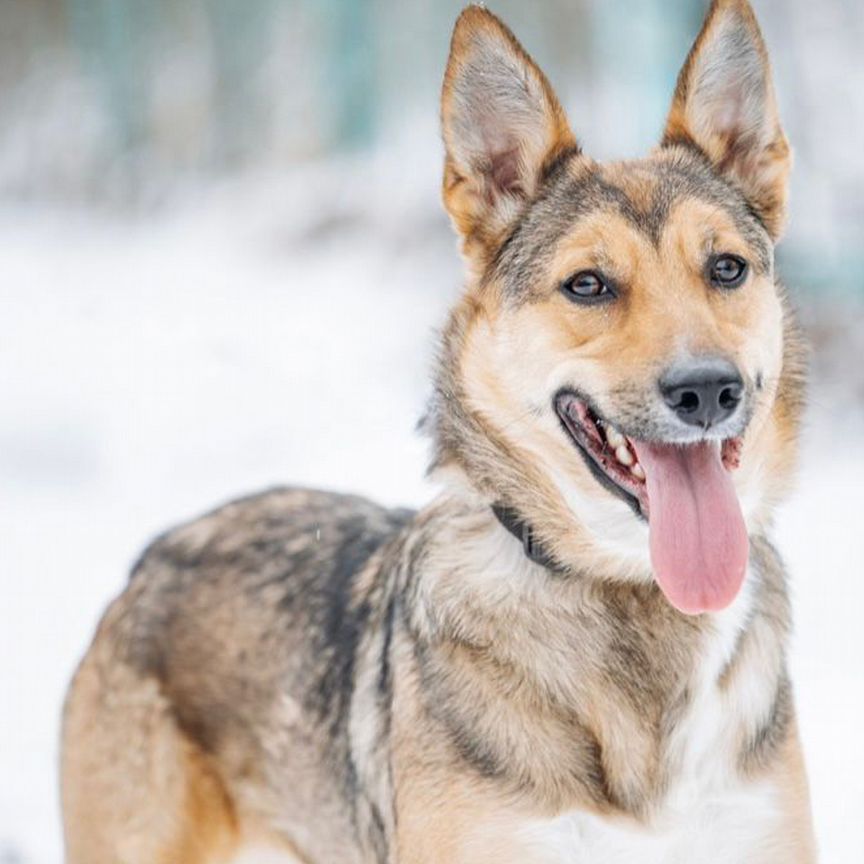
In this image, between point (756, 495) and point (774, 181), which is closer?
point (756, 495)

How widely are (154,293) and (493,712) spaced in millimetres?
11421

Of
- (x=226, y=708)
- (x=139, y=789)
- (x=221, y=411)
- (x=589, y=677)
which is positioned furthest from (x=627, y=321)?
(x=221, y=411)

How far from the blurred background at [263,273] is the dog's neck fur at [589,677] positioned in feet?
1.99

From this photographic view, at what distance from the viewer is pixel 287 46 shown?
61.9ft

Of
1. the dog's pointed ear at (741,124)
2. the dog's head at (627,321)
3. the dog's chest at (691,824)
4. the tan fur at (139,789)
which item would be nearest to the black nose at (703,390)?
the dog's head at (627,321)

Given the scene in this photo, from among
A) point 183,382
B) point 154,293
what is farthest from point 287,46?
point 183,382

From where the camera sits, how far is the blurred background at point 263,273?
22.9 feet

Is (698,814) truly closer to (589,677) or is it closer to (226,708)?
(589,677)

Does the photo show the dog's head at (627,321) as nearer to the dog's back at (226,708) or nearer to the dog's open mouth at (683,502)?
the dog's open mouth at (683,502)

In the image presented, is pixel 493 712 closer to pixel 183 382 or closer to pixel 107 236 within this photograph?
pixel 183 382

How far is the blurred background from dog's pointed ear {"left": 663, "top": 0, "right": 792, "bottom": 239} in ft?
1.97

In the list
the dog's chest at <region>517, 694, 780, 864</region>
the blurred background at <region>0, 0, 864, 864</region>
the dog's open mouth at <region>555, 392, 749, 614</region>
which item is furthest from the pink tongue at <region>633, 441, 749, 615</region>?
the blurred background at <region>0, 0, 864, 864</region>

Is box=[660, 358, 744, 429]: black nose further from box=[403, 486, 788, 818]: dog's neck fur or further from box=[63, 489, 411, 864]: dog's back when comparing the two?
box=[63, 489, 411, 864]: dog's back

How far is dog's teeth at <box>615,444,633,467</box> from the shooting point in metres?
3.15
